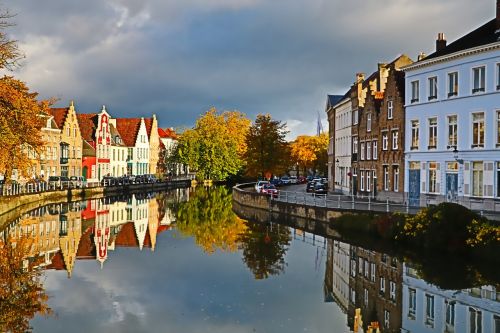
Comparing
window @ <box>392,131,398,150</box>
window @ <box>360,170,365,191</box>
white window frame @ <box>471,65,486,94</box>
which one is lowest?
window @ <box>360,170,365,191</box>

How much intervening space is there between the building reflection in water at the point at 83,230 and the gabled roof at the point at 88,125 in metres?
27.3

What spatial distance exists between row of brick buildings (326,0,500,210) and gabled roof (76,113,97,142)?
44211 millimetres

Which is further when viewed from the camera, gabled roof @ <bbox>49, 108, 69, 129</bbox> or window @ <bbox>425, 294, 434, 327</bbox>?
gabled roof @ <bbox>49, 108, 69, 129</bbox>

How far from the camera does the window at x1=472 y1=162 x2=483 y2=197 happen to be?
33.2 metres

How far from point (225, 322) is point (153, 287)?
204 inches

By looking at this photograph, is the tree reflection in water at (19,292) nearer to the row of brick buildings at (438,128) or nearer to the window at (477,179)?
the row of brick buildings at (438,128)

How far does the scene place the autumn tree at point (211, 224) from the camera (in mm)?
31314

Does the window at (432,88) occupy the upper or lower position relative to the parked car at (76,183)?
upper

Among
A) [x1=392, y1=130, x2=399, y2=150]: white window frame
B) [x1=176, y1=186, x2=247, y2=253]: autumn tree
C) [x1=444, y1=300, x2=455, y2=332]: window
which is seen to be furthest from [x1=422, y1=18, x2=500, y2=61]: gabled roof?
[x1=444, y1=300, x2=455, y2=332]: window

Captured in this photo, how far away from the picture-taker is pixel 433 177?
121 ft

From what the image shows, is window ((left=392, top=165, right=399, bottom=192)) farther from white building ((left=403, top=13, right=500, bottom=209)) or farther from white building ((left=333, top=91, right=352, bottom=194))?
white building ((left=333, top=91, right=352, bottom=194))

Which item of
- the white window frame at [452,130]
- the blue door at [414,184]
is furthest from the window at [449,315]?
the blue door at [414,184]

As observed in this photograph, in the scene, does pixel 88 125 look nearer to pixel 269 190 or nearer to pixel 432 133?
pixel 269 190

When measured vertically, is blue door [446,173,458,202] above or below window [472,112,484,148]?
below
